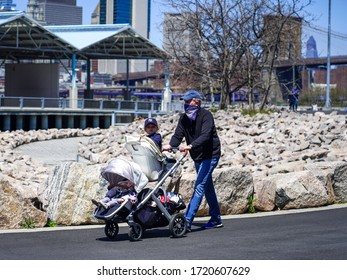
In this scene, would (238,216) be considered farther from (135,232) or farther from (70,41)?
(70,41)

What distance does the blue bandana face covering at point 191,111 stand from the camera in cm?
1037

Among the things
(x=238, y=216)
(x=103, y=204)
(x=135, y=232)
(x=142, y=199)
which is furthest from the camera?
(x=238, y=216)

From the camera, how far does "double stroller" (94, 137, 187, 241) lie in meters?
9.60

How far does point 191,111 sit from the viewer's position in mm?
10398

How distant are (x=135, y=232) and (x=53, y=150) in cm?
2742

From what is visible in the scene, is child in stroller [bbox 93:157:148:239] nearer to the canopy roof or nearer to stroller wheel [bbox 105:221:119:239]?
stroller wheel [bbox 105:221:119:239]

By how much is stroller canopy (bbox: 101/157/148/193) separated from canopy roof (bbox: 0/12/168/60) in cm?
3930

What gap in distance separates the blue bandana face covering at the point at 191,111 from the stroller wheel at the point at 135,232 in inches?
62.8

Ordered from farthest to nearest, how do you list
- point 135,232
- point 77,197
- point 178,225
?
point 77,197 < point 178,225 < point 135,232

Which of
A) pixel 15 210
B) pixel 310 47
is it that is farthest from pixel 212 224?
pixel 310 47

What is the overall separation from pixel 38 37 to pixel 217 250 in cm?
4659

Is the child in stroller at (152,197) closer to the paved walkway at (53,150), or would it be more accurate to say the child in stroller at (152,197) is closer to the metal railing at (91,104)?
the paved walkway at (53,150)

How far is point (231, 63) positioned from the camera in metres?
35.2

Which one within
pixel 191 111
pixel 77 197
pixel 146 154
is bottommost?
pixel 77 197
